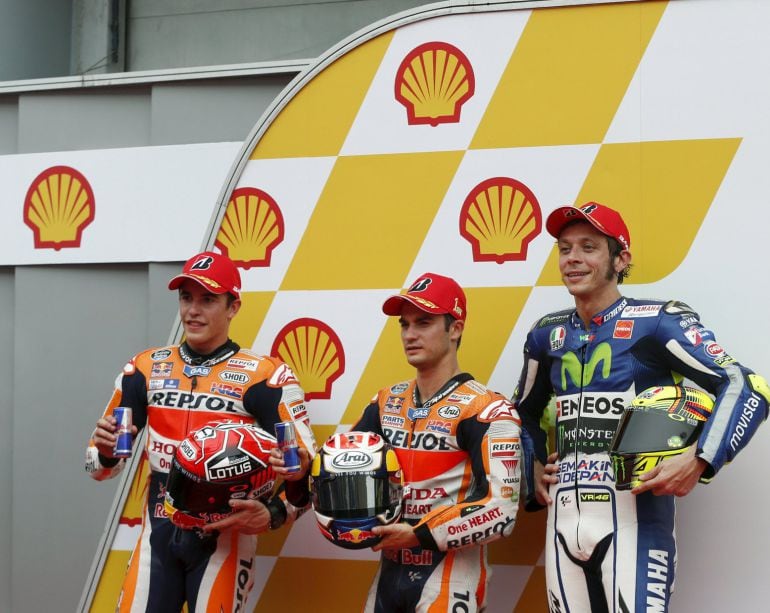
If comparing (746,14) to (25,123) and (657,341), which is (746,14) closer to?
(657,341)

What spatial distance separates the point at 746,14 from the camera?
4238 millimetres

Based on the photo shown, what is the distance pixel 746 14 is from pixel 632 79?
19.0 inches

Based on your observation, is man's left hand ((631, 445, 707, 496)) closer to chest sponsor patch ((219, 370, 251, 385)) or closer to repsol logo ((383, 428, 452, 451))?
repsol logo ((383, 428, 452, 451))

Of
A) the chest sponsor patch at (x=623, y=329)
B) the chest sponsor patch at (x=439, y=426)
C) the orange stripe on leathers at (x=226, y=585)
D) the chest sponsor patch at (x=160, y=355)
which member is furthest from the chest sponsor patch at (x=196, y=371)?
the chest sponsor patch at (x=623, y=329)

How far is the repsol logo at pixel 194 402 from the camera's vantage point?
13.5 ft

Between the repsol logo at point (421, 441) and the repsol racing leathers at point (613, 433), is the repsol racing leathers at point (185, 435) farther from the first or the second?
the repsol racing leathers at point (613, 433)

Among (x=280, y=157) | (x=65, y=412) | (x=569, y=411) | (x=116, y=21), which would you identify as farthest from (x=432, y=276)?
(x=116, y=21)

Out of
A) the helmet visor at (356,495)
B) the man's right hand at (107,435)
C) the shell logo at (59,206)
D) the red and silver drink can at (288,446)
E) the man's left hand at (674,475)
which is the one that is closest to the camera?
Result: the man's left hand at (674,475)

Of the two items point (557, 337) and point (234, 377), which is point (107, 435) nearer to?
point (234, 377)

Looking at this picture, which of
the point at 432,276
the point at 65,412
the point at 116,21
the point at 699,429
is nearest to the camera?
the point at 699,429

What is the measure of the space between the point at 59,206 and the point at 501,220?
7.01 ft

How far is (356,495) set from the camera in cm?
363

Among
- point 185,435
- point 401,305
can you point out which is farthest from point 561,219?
point 185,435

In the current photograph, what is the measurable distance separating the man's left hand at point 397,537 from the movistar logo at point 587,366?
73 cm
